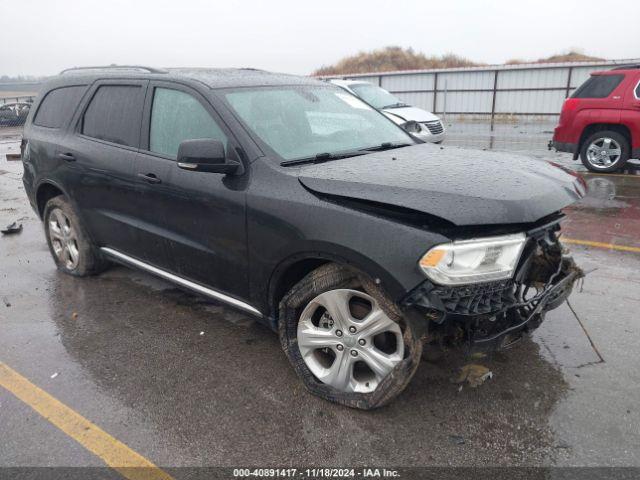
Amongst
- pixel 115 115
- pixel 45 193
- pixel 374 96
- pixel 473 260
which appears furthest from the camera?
pixel 374 96

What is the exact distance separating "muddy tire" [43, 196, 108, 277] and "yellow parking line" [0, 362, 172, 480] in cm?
154

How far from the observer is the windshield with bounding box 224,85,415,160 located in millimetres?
3219

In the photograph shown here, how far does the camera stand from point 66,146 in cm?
442

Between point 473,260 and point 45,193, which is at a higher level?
point 473,260

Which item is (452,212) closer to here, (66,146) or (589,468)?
(589,468)

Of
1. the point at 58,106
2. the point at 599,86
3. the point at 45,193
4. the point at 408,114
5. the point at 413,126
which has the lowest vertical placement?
the point at 45,193

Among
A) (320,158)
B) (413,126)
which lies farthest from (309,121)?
(413,126)

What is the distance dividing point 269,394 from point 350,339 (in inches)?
24.8

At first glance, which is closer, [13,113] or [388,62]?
[13,113]

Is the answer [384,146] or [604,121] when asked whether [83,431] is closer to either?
[384,146]

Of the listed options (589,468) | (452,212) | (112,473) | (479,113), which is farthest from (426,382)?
(479,113)

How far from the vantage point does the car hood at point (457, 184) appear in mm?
2393

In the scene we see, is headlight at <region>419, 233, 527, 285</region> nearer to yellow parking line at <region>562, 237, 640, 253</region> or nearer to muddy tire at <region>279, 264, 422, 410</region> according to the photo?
muddy tire at <region>279, 264, 422, 410</region>

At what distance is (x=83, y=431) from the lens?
2.69 meters
